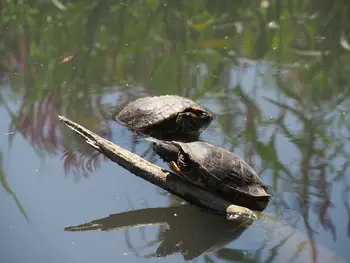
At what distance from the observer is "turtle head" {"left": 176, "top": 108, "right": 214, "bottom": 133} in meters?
3.44

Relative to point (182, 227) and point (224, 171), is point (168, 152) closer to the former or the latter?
point (224, 171)

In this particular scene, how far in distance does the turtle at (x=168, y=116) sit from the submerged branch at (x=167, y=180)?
684 mm

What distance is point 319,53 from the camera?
475 centimetres

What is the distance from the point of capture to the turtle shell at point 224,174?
2641 millimetres

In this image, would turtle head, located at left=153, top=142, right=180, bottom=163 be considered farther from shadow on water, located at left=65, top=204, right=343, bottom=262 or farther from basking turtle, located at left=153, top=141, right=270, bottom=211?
shadow on water, located at left=65, top=204, right=343, bottom=262

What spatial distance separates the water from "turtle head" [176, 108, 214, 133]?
61mm

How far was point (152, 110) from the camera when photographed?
352 centimetres

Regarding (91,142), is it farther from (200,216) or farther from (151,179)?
(200,216)

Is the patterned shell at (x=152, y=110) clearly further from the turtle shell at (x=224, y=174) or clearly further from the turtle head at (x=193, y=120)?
the turtle shell at (x=224, y=174)

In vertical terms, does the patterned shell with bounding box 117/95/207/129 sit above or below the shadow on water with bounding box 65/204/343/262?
above

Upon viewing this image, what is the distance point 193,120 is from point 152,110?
10.2 inches

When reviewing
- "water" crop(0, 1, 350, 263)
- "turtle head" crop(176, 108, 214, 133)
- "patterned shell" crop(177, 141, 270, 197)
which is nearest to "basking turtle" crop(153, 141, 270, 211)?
"patterned shell" crop(177, 141, 270, 197)

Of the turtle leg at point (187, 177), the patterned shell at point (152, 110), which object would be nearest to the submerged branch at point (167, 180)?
the turtle leg at point (187, 177)

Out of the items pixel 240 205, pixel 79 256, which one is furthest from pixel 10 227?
pixel 240 205
